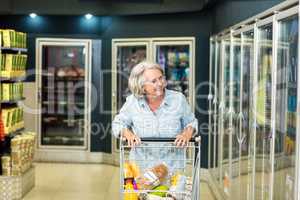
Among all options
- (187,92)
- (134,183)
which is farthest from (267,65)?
(187,92)

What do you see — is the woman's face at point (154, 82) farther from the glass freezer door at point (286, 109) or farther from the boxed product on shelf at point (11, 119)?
the boxed product on shelf at point (11, 119)

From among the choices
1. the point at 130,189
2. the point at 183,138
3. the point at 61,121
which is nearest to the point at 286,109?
the point at 183,138

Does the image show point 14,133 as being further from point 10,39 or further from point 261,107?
point 261,107

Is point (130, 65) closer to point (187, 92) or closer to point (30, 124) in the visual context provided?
point (187, 92)

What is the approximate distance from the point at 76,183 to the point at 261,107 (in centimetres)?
403

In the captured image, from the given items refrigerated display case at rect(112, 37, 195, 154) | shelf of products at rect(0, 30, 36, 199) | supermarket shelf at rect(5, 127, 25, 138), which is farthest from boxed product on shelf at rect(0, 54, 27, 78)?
refrigerated display case at rect(112, 37, 195, 154)

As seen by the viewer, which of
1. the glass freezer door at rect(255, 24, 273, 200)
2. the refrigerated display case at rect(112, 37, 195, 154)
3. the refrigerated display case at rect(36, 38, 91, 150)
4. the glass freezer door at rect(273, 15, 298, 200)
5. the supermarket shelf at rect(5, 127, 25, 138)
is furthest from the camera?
the refrigerated display case at rect(36, 38, 91, 150)

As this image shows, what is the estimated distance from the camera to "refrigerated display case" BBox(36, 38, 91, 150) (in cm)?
884

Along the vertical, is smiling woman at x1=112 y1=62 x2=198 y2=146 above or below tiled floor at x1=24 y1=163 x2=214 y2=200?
above

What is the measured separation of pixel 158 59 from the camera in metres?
8.27

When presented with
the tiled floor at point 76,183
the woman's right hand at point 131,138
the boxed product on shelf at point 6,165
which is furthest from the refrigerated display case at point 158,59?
the woman's right hand at point 131,138

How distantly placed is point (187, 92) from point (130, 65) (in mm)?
1297

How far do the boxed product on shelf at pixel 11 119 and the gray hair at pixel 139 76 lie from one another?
352cm

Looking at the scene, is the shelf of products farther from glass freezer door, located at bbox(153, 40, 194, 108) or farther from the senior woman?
the senior woman
